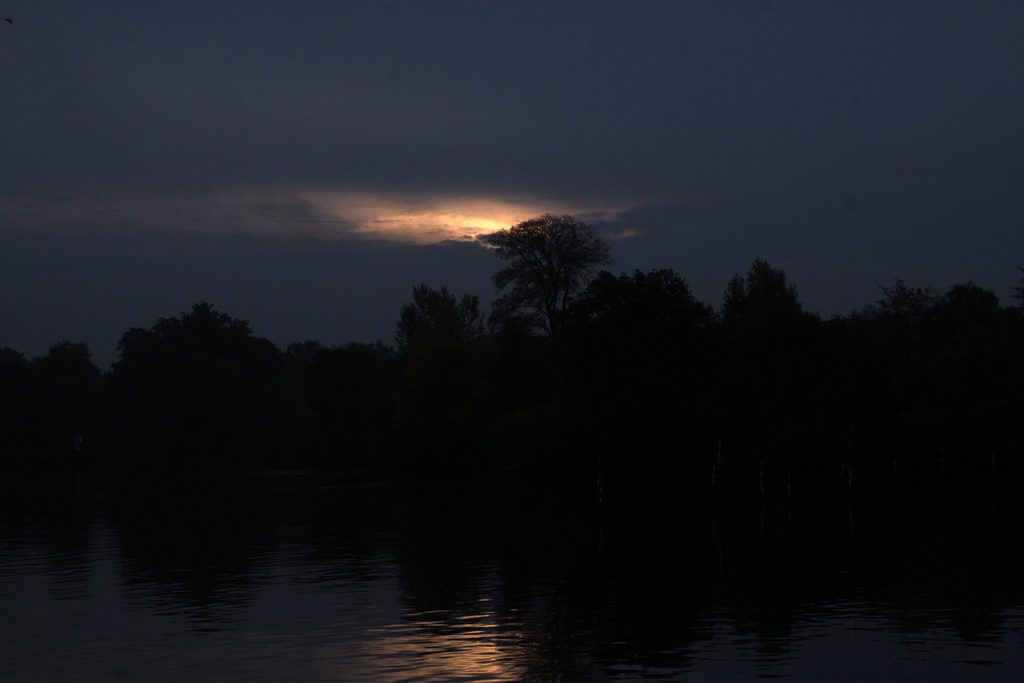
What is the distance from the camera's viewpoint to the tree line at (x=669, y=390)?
8288cm

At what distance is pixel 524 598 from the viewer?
3472cm

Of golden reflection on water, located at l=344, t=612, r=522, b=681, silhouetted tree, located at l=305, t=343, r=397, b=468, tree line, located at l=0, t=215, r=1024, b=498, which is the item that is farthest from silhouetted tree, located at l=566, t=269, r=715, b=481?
golden reflection on water, located at l=344, t=612, r=522, b=681

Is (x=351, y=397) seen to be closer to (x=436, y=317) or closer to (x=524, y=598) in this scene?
(x=436, y=317)

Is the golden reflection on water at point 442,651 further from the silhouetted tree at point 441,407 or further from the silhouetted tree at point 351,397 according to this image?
the silhouetted tree at point 351,397

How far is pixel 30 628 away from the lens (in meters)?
30.8

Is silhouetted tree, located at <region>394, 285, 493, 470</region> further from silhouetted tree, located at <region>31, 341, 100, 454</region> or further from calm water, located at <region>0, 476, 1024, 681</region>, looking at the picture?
silhouetted tree, located at <region>31, 341, 100, 454</region>

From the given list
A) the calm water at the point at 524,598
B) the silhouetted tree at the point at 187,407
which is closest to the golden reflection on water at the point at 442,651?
the calm water at the point at 524,598

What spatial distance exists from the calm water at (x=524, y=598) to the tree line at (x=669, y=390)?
1963 cm

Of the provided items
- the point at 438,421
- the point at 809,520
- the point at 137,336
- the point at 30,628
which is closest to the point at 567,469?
the point at 438,421

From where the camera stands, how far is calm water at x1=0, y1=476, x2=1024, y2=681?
993 inches

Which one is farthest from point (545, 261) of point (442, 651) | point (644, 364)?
point (442, 651)

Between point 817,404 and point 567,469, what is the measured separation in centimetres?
2828

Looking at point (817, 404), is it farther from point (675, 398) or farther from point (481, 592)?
point (481, 592)

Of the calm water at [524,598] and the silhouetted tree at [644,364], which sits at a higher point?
the silhouetted tree at [644,364]
